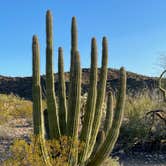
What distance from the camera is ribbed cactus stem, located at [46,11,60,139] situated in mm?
7148

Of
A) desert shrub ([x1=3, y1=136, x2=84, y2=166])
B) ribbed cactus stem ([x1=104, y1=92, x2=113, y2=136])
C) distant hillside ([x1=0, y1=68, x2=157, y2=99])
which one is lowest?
desert shrub ([x1=3, y1=136, x2=84, y2=166])

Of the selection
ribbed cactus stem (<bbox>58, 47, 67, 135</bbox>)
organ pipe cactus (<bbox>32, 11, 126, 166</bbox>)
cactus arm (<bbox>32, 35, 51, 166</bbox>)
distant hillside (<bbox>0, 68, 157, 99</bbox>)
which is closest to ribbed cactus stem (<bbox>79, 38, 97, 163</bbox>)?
organ pipe cactus (<bbox>32, 11, 126, 166</bbox>)

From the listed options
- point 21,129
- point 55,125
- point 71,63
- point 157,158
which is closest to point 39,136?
point 55,125

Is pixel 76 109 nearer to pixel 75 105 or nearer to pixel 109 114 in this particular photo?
pixel 75 105

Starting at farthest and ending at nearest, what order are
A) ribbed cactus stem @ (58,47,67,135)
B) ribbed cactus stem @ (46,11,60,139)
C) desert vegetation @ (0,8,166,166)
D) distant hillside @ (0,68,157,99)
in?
distant hillside @ (0,68,157,99) → ribbed cactus stem @ (58,47,67,135) → ribbed cactus stem @ (46,11,60,139) → desert vegetation @ (0,8,166,166)

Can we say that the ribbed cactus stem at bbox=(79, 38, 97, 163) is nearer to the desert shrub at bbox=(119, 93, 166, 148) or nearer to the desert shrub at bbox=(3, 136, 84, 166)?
the desert shrub at bbox=(3, 136, 84, 166)

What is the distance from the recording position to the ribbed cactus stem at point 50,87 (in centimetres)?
715

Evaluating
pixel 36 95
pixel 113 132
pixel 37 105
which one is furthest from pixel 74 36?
pixel 113 132

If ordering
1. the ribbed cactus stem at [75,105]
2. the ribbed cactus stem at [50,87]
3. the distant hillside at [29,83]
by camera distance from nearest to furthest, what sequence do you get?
the ribbed cactus stem at [75,105]
the ribbed cactus stem at [50,87]
the distant hillside at [29,83]

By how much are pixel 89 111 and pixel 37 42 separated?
4.49ft

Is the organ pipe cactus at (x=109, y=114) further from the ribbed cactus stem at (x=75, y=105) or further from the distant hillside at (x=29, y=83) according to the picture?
the distant hillside at (x=29, y=83)

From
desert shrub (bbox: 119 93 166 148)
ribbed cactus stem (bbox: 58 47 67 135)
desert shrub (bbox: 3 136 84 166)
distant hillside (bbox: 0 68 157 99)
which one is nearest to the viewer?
desert shrub (bbox: 3 136 84 166)

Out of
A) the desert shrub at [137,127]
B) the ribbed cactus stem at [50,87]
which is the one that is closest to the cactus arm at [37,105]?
the ribbed cactus stem at [50,87]

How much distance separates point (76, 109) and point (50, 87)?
54 cm
